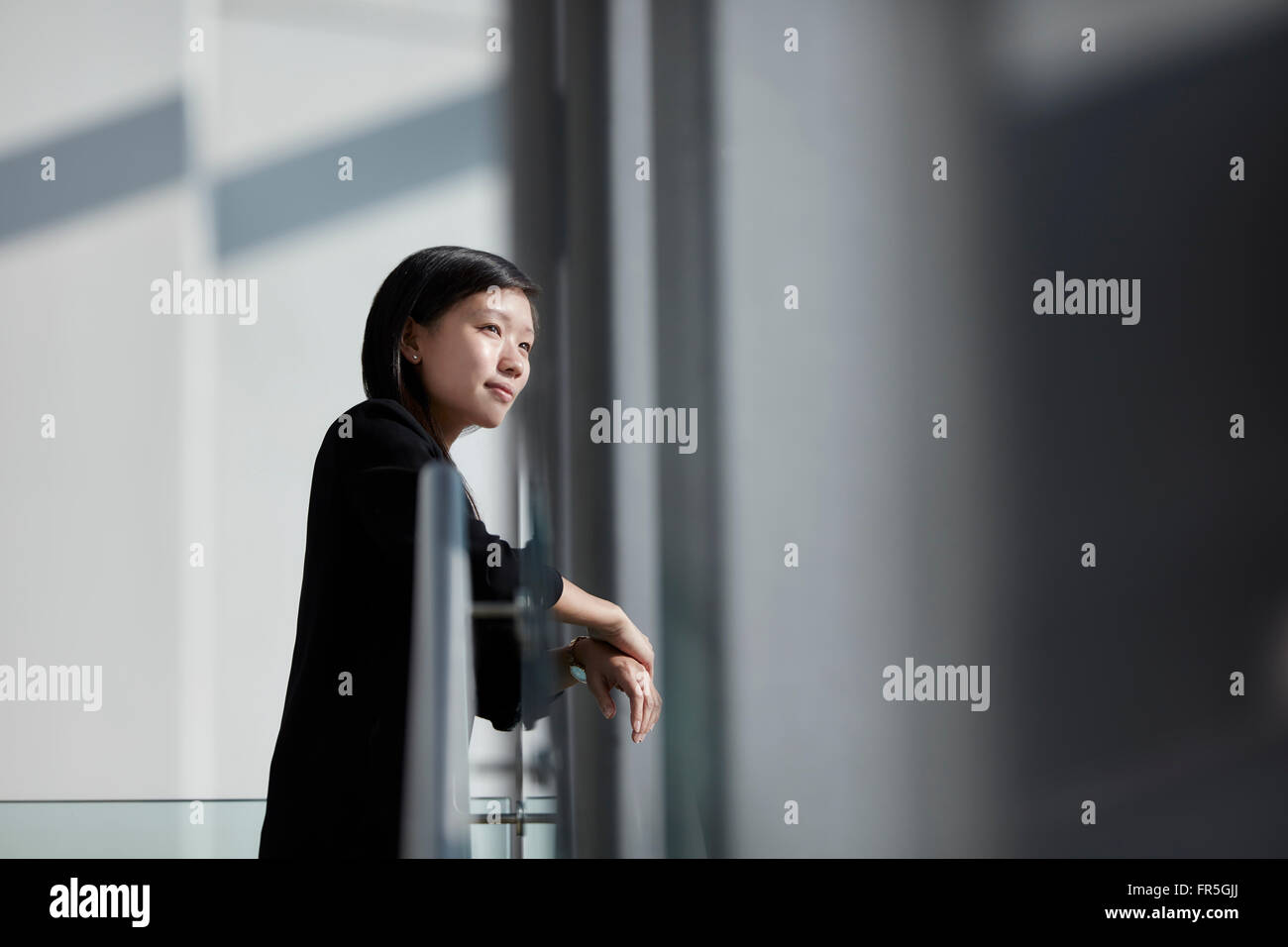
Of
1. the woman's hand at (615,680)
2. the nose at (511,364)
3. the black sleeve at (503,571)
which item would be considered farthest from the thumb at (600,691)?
the nose at (511,364)

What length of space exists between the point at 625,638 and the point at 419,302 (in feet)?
1.45

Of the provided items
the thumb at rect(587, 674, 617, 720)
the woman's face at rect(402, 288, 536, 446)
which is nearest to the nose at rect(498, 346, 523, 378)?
the woman's face at rect(402, 288, 536, 446)

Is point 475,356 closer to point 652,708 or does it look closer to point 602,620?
point 602,620

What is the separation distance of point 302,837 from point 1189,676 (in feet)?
3.31

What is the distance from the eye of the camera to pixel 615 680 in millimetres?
1047

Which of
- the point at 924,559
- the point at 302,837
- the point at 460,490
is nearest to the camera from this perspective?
the point at 302,837

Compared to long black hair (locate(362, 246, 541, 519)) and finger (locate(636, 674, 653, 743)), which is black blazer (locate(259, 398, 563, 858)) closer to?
long black hair (locate(362, 246, 541, 519))

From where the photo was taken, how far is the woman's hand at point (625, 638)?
104 cm

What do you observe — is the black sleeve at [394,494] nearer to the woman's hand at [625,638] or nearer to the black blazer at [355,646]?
the black blazer at [355,646]

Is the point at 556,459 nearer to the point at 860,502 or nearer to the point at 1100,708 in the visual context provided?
the point at 860,502
